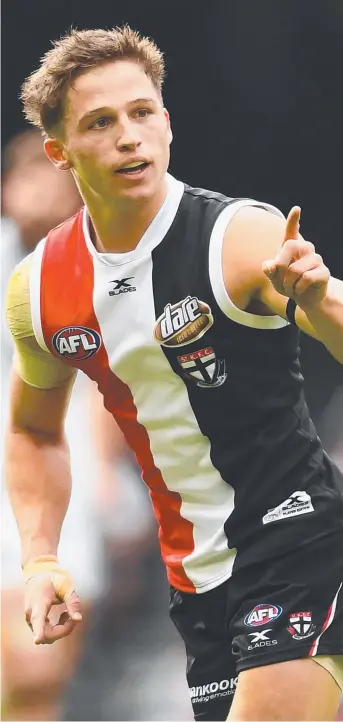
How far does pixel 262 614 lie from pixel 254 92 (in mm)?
1984

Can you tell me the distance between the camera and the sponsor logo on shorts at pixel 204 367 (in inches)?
82.4

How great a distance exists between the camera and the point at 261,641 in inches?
81.0

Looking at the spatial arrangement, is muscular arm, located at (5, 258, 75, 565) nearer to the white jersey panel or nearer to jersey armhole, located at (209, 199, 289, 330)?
the white jersey panel

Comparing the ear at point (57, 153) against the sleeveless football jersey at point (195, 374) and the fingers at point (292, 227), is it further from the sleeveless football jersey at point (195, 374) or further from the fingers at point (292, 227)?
the fingers at point (292, 227)

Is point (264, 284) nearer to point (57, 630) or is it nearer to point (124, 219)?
point (124, 219)

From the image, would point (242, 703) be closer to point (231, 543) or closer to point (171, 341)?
point (231, 543)

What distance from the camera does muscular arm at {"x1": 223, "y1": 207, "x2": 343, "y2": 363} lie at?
172cm

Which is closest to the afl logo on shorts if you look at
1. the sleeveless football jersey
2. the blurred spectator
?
the sleeveless football jersey

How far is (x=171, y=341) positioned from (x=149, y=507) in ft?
4.53

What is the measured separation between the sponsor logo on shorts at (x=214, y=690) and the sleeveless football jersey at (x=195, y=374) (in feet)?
0.70

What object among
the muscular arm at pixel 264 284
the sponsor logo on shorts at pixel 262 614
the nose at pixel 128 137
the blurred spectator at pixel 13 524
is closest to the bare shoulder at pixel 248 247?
the muscular arm at pixel 264 284

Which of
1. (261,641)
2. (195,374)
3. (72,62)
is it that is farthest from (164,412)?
(72,62)

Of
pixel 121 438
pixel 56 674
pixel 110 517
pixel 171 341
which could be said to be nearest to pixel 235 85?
pixel 121 438

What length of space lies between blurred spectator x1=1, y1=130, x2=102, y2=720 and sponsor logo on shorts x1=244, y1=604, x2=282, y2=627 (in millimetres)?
1351
